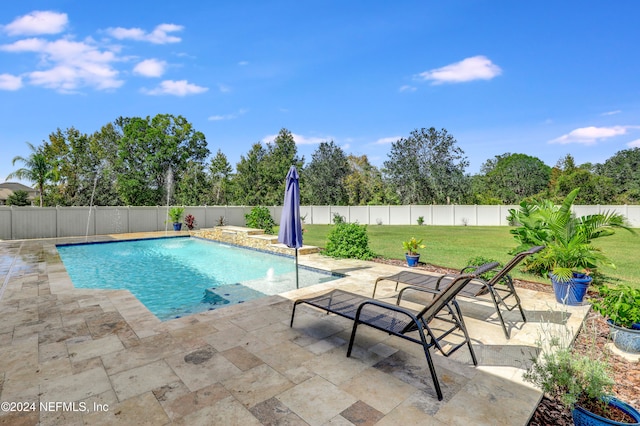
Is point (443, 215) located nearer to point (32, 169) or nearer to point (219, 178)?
point (219, 178)

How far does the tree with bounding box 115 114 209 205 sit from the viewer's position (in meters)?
Result: 27.8

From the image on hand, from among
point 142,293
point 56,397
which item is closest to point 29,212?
point 142,293

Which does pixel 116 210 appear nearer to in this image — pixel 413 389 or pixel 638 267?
pixel 413 389

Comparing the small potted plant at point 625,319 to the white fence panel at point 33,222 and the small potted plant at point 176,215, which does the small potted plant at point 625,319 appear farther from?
the white fence panel at point 33,222

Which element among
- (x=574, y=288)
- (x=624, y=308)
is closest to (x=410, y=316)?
(x=624, y=308)

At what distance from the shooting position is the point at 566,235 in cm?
566

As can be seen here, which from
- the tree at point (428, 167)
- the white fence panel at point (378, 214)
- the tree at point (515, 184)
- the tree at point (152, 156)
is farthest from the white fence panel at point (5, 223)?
the tree at point (515, 184)

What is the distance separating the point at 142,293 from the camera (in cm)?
671

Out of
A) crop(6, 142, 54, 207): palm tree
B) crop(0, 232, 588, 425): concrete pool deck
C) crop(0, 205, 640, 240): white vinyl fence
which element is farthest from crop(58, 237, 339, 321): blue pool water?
crop(6, 142, 54, 207): palm tree

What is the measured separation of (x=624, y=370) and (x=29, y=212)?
20.0 m

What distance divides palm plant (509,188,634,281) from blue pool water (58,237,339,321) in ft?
14.1

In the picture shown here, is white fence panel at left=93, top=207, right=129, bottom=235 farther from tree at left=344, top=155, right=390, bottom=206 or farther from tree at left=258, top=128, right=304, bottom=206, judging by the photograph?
tree at left=344, top=155, right=390, bottom=206

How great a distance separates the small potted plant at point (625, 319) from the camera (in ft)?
10.7

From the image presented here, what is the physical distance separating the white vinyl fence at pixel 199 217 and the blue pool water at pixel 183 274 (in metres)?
3.67
